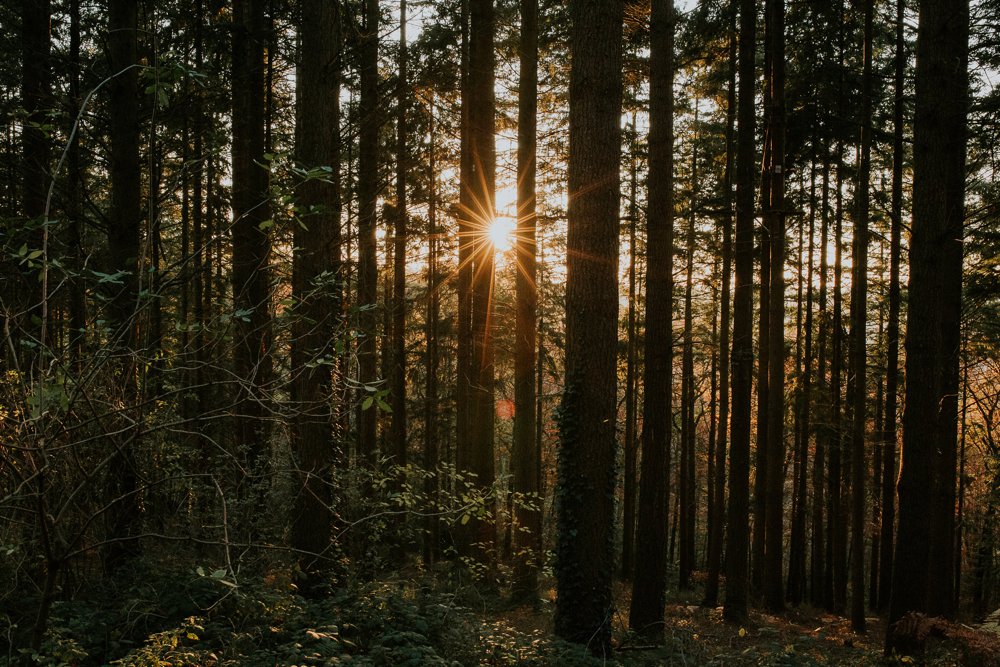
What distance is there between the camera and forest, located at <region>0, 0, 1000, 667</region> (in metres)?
3.63

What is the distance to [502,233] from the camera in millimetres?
11898

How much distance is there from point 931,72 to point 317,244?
771 centimetres

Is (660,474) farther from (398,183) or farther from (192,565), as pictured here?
(398,183)

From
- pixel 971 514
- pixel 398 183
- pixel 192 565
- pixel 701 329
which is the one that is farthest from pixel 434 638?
pixel 971 514

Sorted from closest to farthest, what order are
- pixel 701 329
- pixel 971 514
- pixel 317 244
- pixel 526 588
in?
pixel 317 244, pixel 526 588, pixel 701 329, pixel 971 514

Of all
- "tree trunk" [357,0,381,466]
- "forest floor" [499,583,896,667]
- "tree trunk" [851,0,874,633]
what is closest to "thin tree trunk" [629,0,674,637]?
"forest floor" [499,583,896,667]

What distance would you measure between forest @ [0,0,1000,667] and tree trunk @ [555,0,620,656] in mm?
33

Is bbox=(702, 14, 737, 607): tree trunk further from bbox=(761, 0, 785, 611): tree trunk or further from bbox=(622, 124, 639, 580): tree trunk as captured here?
bbox=(622, 124, 639, 580): tree trunk

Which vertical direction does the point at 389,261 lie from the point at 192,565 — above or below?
above

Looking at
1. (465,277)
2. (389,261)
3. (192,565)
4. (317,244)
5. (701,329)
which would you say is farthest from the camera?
(701,329)

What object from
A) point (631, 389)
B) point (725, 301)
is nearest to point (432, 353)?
point (631, 389)

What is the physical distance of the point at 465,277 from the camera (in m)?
12.4

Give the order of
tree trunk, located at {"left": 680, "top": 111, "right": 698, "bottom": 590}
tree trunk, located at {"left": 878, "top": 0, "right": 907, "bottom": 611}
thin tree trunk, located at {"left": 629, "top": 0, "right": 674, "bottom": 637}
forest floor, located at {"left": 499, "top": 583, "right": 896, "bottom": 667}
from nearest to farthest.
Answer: forest floor, located at {"left": 499, "top": 583, "right": 896, "bottom": 667}, thin tree trunk, located at {"left": 629, "top": 0, "right": 674, "bottom": 637}, tree trunk, located at {"left": 878, "top": 0, "right": 907, "bottom": 611}, tree trunk, located at {"left": 680, "top": 111, "right": 698, "bottom": 590}

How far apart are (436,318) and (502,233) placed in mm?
6790
